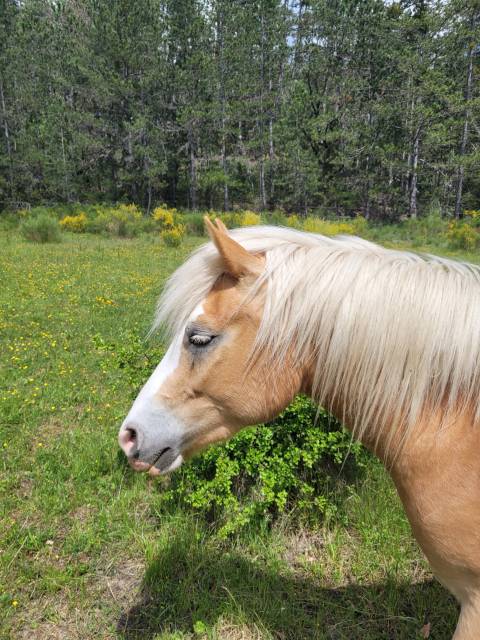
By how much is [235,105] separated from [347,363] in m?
29.2

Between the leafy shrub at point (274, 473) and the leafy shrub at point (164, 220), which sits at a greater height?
the leafy shrub at point (164, 220)

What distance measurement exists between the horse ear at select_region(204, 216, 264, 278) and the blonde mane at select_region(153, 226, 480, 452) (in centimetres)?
5

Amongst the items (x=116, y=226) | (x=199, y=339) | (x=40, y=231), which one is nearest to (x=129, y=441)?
(x=199, y=339)

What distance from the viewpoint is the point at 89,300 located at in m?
7.03

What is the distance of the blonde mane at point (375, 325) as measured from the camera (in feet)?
3.84

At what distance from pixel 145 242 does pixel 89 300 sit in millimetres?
8844

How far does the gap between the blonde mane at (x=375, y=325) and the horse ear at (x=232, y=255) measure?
48 millimetres

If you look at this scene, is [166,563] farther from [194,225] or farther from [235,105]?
[235,105]

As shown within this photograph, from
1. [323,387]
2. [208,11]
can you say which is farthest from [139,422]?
[208,11]

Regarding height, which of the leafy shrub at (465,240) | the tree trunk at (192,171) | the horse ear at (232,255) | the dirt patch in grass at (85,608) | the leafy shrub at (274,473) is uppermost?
the tree trunk at (192,171)

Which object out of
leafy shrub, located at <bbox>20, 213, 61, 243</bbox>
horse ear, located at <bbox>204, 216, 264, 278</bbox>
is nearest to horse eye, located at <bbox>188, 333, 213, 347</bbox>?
horse ear, located at <bbox>204, 216, 264, 278</bbox>

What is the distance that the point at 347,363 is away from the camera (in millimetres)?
1232

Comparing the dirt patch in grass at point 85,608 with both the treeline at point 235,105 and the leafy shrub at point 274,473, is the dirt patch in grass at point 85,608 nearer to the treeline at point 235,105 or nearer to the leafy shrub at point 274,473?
the leafy shrub at point 274,473

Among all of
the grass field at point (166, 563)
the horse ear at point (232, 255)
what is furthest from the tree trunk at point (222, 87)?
the horse ear at point (232, 255)
